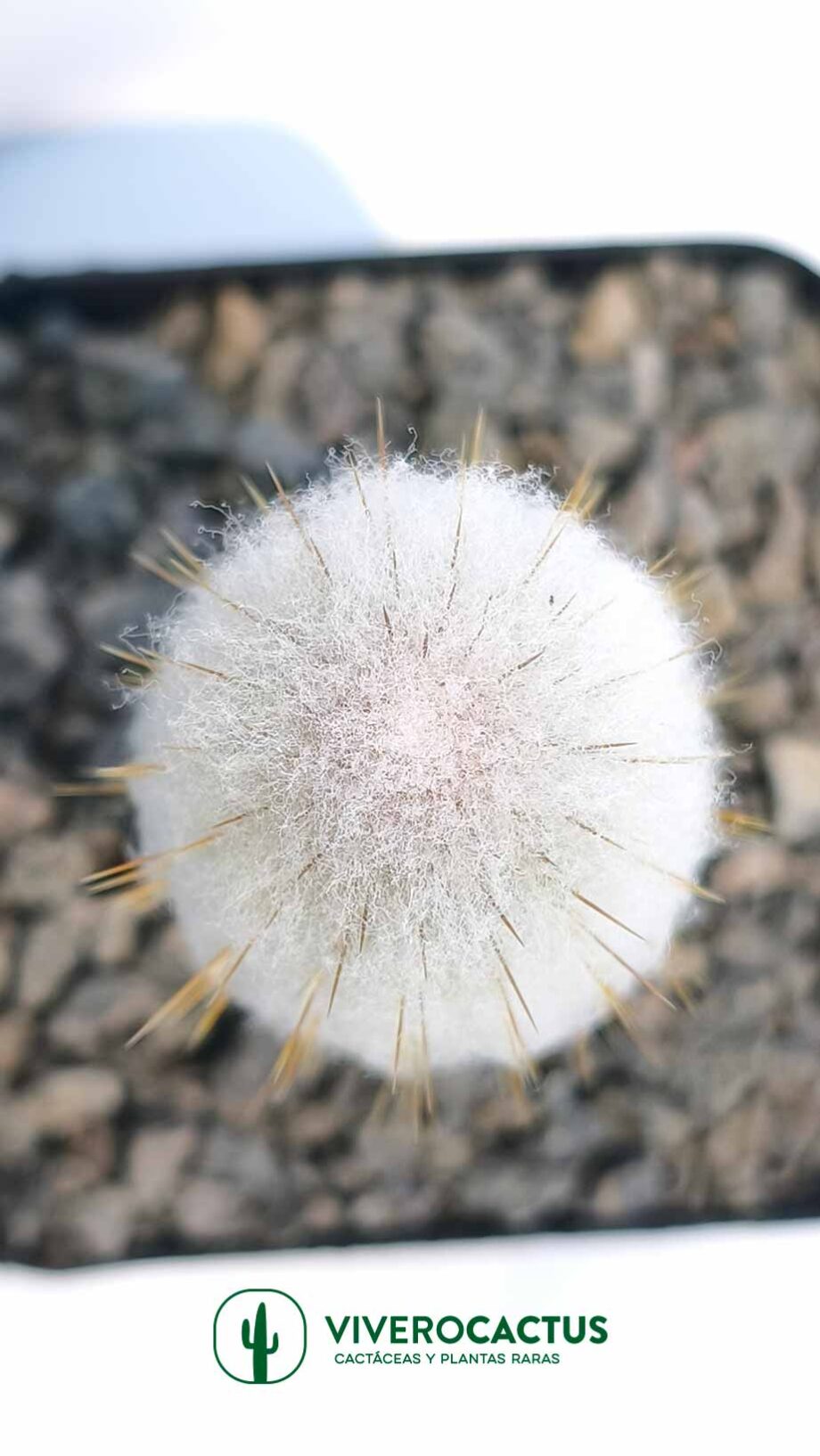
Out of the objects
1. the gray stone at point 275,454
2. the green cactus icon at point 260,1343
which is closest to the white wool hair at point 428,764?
the gray stone at point 275,454

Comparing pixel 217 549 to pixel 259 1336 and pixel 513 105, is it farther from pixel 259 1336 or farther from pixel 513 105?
pixel 259 1336

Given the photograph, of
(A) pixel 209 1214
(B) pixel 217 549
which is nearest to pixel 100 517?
(B) pixel 217 549

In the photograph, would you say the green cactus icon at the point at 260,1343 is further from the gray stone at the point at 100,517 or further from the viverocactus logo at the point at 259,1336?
the gray stone at the point at 100,517

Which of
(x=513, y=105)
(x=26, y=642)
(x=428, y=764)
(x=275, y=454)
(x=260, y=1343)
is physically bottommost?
(x=260, y=1343)

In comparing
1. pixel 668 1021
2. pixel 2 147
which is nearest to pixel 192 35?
pixel 2 147

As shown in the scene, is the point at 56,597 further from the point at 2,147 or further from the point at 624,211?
the point at 624,211

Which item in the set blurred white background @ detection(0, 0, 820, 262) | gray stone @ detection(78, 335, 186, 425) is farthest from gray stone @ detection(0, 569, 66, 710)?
blurred white background @ detection(0, 0, 820, 262)
